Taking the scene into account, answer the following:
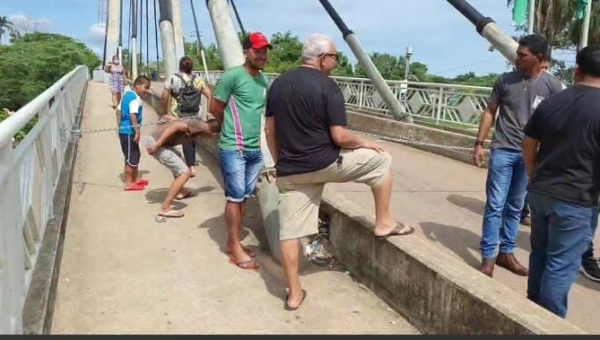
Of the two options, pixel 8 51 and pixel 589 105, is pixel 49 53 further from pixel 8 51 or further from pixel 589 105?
pixel 589 105

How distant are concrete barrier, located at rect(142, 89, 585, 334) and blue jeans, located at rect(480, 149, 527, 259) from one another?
826 millimetres

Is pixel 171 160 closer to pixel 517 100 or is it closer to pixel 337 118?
pixel 337 118

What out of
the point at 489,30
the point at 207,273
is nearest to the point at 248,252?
the point at 207,273

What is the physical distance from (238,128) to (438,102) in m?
8.70

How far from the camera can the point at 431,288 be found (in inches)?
125

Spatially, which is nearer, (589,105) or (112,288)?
(589,105)

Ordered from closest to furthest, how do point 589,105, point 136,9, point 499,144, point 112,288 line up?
point 589,105 → point 112,288 → point 499,144 → point 136,9

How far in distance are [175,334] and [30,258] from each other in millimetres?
968

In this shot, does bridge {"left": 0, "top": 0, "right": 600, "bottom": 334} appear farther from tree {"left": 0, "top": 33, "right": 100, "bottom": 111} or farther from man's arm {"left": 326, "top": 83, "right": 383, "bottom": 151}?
tree {"left": 0, "top": 33, "right": 100, "bottom": 111}

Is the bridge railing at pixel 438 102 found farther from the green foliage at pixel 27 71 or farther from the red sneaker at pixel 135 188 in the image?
the green foliage at pixel 27 71

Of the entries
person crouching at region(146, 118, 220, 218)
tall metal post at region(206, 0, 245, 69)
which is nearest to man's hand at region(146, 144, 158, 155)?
person crouching at region(146, 118, 220, 218)

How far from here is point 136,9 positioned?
34531mm

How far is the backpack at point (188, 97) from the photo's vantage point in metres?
6.80

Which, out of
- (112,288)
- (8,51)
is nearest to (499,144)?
(112,288)
